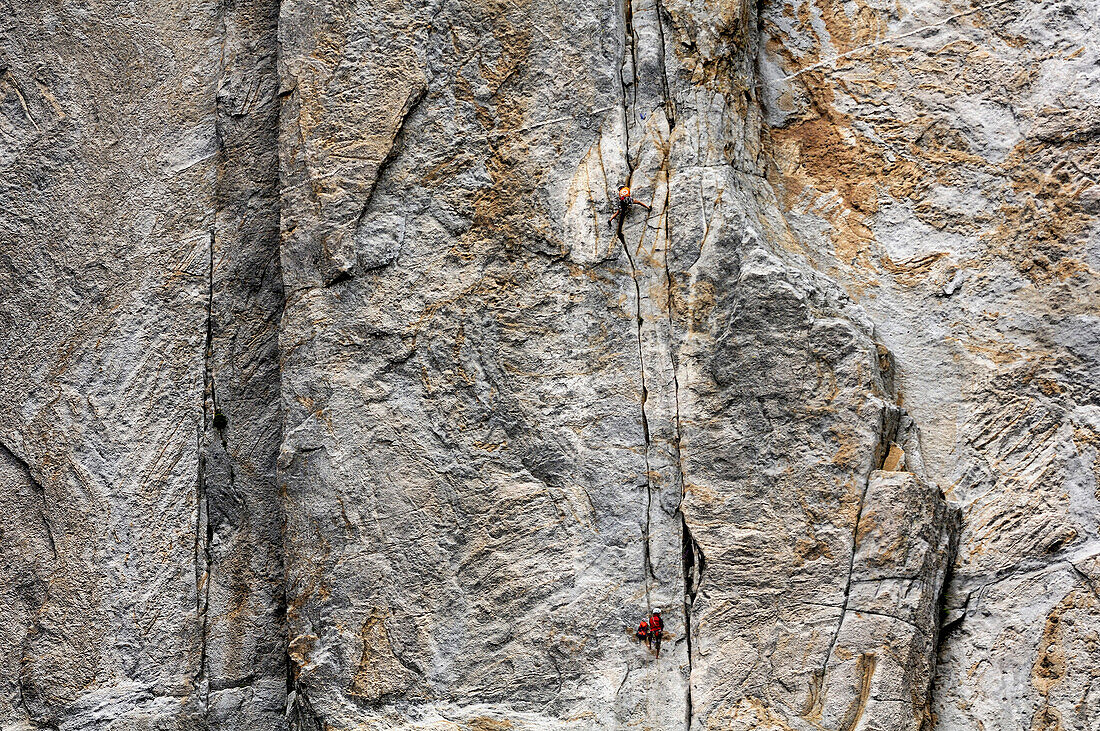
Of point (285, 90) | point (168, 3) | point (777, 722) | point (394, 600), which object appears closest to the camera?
point (777, 722)

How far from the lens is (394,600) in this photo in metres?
6.52

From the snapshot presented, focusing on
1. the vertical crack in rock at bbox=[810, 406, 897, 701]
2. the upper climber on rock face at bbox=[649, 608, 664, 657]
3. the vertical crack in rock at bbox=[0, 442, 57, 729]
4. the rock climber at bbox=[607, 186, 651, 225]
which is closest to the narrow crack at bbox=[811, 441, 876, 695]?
the vertical crack in rock at bbox=[810, 406, 897, 701]

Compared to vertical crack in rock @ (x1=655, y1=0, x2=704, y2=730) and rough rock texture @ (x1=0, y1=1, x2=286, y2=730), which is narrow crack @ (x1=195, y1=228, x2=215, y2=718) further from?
vertical crack in rock @ (x1=655, y1=0, x2=704, y2=730)

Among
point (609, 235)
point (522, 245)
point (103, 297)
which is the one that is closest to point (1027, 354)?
point (609, 235)

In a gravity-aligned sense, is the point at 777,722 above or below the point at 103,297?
below

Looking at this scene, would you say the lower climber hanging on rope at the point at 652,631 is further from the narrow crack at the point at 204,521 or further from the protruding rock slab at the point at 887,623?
the narrow crack at the point at 204,521

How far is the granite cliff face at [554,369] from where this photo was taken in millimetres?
6172

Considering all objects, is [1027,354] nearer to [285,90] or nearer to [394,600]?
[394,600]

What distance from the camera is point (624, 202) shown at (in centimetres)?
661

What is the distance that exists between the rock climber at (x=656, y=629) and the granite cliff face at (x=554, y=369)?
10 cm

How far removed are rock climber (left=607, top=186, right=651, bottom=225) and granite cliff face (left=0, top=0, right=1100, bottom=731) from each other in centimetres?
8

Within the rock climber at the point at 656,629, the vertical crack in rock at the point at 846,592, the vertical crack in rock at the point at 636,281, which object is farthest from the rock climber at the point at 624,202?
the rock climber at the point at 656,629

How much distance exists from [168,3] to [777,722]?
261 inches

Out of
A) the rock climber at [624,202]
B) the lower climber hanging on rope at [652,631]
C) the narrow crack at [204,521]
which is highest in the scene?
the rock climber at [624,202]
